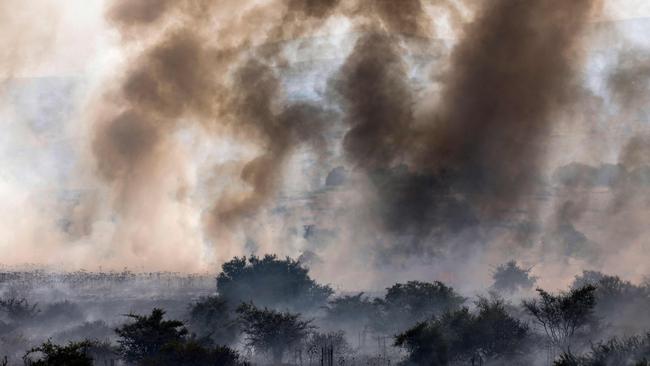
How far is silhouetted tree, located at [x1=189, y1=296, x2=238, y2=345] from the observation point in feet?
358

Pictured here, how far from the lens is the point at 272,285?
137500 millimetres

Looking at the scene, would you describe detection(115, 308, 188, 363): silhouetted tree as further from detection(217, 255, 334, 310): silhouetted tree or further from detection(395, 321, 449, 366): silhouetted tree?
detection(217, 255, 334, 310): silhouetted tree

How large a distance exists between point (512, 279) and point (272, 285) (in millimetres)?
37619

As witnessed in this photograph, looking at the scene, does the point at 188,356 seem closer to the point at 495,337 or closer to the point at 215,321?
the point at 495,337

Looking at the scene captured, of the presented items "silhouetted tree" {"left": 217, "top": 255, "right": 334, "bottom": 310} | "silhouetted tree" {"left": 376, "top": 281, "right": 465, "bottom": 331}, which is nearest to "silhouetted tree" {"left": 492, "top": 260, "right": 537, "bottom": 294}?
"silhouetted tree" {"left": 217, "top": 255, "right": 334, "bottom": 310}

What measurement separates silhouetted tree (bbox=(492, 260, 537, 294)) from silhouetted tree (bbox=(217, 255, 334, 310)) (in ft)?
90.1

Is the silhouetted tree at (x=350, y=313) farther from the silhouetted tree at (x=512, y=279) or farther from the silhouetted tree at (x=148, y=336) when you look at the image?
the silhouetted tree at (x=148, y=336)

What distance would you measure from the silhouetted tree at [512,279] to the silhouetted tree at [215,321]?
50757mm

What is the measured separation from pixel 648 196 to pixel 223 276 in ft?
A: 213

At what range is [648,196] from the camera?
15112 cm

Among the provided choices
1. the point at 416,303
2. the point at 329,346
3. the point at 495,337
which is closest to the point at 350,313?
the point at 416,303

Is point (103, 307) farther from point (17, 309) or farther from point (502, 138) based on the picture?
point (502, 138)

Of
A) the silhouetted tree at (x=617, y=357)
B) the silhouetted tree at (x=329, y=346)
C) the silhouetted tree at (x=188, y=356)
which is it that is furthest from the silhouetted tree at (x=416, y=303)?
the silhouetted tree at (x=617, y=357)

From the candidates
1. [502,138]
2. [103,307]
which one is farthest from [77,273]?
[502,138]
